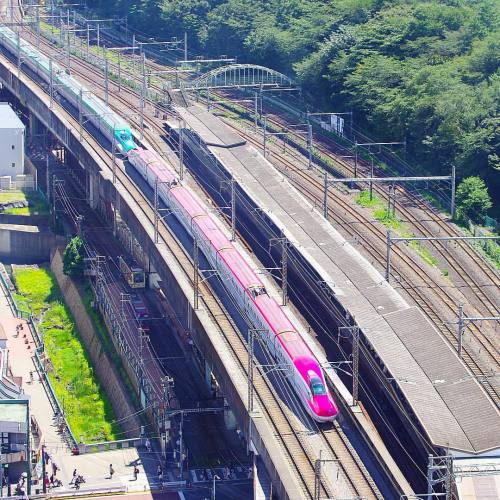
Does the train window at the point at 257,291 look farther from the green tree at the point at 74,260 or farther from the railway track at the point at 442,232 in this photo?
the green tree at the point at 74,260

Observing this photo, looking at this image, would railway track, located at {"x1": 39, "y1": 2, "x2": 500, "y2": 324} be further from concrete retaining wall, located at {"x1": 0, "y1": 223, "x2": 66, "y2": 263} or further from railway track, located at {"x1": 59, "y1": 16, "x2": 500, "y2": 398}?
concrete retaining wall, located at {"x1": 0, "y1": 223, "x2": 66, "y2": 263}

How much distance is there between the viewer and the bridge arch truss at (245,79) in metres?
104

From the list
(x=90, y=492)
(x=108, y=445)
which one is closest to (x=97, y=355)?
(x=108, y=445)

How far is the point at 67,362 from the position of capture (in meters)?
68.3

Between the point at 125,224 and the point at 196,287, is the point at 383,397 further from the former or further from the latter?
the point at 125,224

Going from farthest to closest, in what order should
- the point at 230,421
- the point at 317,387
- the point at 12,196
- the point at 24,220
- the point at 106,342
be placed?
the point at 12,196 → the point at 24,220 → the point at 106,342 → the point at 230,421 → the point at 317,387

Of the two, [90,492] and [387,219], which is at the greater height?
[387,219]

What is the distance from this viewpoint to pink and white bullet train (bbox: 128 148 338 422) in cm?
5053

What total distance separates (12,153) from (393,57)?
28.0 m

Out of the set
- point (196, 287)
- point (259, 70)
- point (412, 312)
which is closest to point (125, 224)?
point (196, 287)

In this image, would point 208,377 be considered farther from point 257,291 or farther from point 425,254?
point 425,254

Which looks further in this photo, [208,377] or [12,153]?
[12,153]

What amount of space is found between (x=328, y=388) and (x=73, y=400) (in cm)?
1630

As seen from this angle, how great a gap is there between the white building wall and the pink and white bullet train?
44.0 feet
